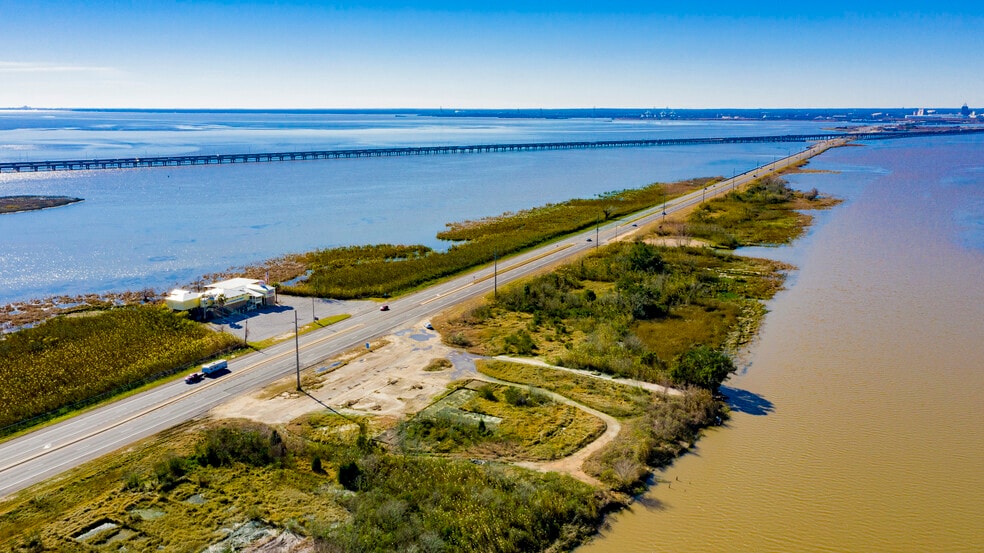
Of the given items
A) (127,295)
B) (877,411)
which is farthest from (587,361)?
(127,295)

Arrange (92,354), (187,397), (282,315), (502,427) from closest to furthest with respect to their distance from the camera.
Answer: (502,427) < (187,397) < (92,354) < (282,315)

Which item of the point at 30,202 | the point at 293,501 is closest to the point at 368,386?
the point at 293,501

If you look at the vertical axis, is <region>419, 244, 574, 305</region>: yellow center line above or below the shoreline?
below

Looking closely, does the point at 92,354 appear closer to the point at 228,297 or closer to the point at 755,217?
the point at 228,297

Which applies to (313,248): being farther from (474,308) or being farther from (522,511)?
(522,511)

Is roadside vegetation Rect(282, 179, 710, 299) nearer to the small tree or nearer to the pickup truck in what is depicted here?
the pickup truck

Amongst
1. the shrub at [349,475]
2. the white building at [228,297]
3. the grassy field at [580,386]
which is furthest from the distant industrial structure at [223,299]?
the shrub at [349,475]

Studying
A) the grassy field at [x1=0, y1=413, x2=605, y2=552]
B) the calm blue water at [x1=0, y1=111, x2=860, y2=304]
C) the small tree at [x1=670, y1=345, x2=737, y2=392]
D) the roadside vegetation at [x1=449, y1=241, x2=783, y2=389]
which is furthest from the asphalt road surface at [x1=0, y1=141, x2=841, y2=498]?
the calm blue water at [x1=0, y1=111, x2=860, y2=304]

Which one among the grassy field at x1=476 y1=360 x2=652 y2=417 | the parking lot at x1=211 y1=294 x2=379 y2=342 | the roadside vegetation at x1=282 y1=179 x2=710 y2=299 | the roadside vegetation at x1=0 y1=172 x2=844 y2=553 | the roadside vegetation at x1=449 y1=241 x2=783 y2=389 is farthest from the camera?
the roadside vegetation at x1=282 y1=179 x2=710 y2=299
